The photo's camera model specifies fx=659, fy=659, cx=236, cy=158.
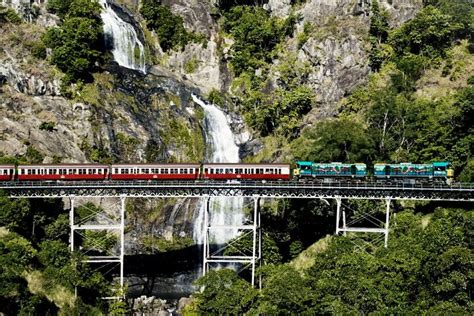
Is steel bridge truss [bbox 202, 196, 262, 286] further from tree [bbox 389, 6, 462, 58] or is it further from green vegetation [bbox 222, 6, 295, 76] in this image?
tree [bbox 389, 6, 462, 58]

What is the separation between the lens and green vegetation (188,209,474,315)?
211 feet


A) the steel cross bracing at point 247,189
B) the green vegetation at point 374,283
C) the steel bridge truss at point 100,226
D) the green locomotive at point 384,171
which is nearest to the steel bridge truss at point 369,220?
the steel cross bracing at point 247,189

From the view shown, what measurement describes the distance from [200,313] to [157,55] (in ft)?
250

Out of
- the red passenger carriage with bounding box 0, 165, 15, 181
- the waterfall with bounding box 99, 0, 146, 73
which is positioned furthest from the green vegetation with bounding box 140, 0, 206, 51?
the red passenger carriage with bounding box 0, 165, 15, 181

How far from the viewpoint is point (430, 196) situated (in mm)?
79500

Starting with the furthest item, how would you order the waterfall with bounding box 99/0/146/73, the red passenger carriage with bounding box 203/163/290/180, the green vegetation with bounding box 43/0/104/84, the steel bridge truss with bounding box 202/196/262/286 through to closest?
1. the waterfall with bounding box 99/0/146/73
2. the green vegetation with bounding box 43/0/104/84
3. the red passenger carriage with bounding box 203/163/290/180
4. the steel bridge truss with bounding box 202/196/262/286

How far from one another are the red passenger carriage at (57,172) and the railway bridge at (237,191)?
1342 mm

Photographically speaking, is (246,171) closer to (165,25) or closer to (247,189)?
(247,189)

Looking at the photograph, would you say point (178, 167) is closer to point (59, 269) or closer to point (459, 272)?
point (59, 269)

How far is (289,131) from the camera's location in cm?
11694

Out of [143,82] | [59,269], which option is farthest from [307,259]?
[143,82]

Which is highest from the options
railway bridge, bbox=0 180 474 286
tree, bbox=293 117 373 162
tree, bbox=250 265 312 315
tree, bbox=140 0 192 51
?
tree, bbox=140 0 192 51

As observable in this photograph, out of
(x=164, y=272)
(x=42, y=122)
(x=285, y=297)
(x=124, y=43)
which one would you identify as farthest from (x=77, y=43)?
(x=285, y=297)

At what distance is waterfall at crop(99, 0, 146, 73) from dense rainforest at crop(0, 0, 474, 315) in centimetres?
262
